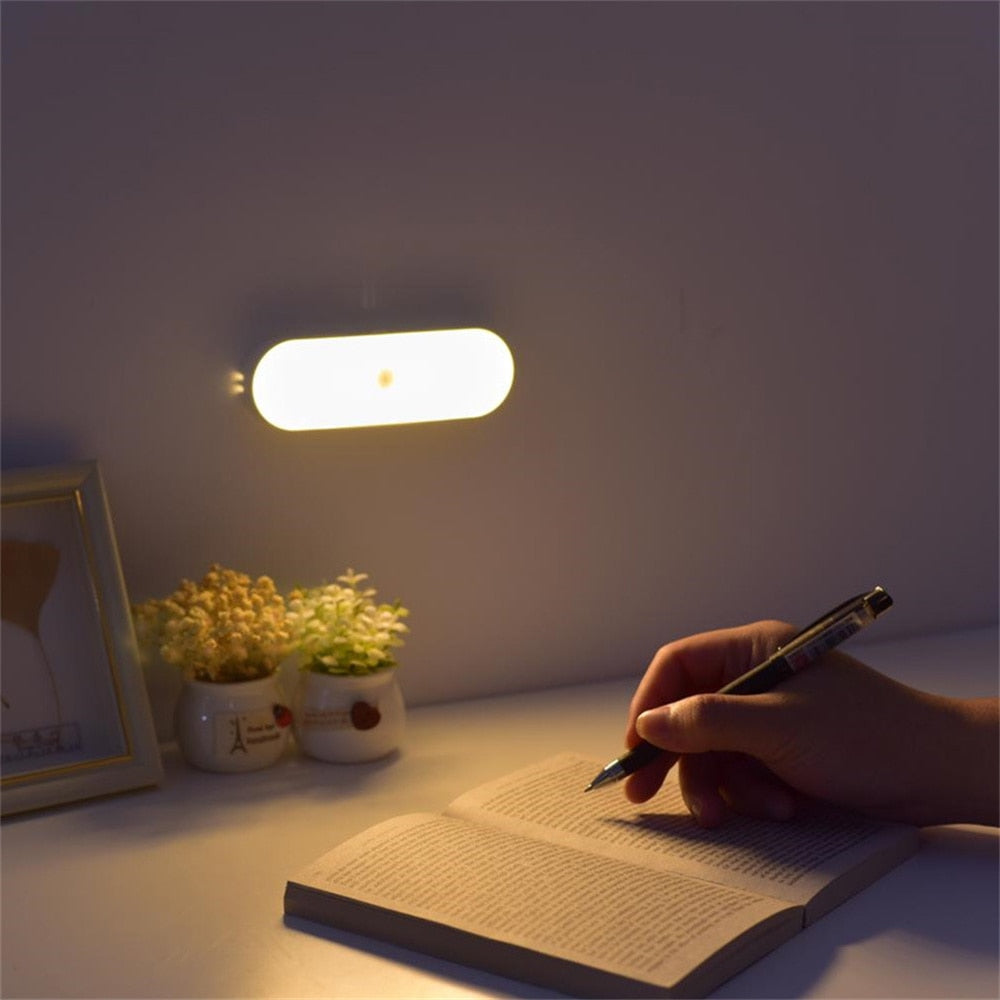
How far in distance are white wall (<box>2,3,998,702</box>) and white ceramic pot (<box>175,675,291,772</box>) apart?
0.14 meters

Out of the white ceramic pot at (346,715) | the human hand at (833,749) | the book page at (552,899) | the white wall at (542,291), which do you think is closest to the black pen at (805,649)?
the human hand at (833,749)

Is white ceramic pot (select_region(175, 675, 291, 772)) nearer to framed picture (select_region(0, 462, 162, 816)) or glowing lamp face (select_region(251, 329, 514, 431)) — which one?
framed picture (select_region(0, 462, 162, 816))

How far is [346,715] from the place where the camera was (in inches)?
46.6

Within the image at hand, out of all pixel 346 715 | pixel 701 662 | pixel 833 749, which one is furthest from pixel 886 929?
pixel 346 715

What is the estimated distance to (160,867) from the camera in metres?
1.00

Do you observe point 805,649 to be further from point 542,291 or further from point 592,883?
point 542,291

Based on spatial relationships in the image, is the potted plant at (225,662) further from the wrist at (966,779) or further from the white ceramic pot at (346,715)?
the wrist at (966,779)

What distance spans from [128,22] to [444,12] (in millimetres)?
269

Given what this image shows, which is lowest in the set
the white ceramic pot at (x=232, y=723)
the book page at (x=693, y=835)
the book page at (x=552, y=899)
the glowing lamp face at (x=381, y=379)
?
the book page at (x=693, y=835)

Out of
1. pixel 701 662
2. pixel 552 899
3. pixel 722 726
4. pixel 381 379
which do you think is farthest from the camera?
pixel 381 379

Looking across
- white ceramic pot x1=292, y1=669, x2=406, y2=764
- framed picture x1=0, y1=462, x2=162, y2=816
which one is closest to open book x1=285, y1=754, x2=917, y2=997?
white ceramic pot x1=292, y1=669, x2=406, y2=764

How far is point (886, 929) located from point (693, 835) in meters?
0.15

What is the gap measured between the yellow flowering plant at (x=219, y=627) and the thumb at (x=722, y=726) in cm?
33

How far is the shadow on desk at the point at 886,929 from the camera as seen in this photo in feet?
2.71
